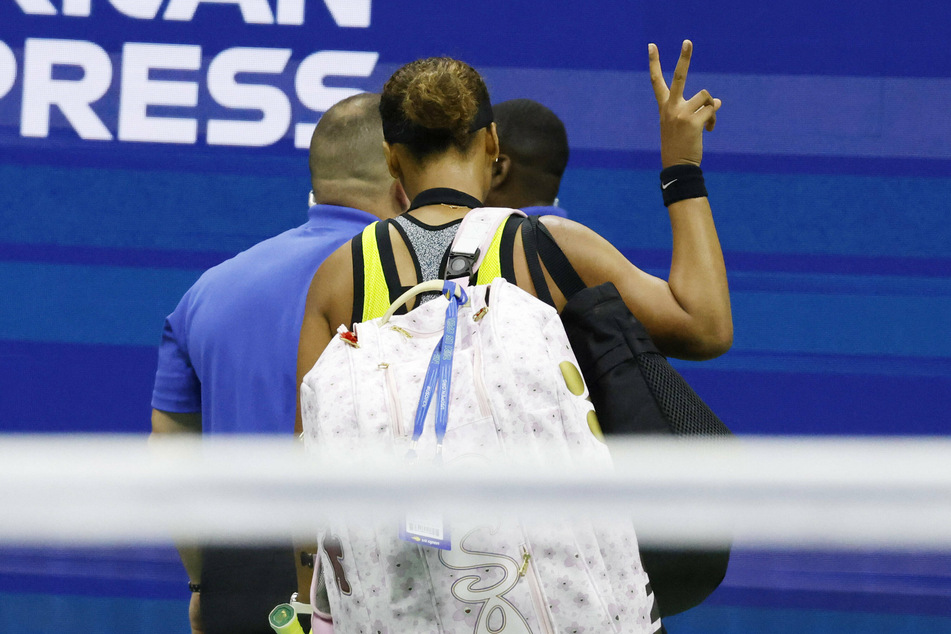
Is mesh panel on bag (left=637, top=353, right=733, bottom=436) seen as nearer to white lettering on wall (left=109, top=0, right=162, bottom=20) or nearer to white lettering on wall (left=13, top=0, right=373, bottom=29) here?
white lettering on wall (left=13, top=0, right=373, bottom=29)

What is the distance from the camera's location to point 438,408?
97 centimetres

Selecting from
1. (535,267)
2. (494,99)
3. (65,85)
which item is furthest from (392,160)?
(65,85)

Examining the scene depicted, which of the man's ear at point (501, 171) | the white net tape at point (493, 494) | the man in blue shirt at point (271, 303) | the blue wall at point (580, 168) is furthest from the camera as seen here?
the blue wall at point (580, 168)

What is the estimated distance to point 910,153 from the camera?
8.52ft

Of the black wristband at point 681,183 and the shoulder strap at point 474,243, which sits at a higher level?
the black wristband at point 681,183

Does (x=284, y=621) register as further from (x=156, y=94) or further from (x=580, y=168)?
(x=156, y=94)

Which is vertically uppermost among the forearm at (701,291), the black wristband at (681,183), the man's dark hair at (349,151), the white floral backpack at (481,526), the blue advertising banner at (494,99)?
the blue advertising banner at (494,99)

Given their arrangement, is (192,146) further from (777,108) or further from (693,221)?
(693,221)

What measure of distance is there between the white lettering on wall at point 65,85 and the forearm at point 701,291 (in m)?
1.94

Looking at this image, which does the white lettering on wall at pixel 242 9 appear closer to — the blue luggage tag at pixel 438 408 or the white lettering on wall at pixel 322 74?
the white lettering on wall at pixel 322 74

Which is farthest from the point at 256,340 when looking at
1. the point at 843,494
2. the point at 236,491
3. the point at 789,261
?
the point at 789,261

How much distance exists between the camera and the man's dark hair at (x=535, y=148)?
1.99 m

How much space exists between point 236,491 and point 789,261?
2103mm

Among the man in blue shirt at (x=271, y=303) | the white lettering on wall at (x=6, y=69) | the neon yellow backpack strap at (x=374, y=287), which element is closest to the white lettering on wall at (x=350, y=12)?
the white lettering on wall at (x=6, y=69)
